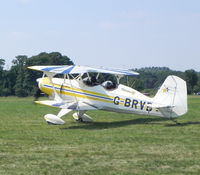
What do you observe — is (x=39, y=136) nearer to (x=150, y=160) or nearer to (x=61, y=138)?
(x=61, y=138)

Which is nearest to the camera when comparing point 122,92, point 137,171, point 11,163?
point 137,171

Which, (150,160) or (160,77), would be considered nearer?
(150,160)

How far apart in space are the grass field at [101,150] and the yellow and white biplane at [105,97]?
1.84ft

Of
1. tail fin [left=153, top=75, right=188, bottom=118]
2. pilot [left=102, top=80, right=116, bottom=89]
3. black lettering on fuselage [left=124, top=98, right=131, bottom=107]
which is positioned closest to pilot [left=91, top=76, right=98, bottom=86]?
pilot [left=102, top=80, right=116, bottom=89]

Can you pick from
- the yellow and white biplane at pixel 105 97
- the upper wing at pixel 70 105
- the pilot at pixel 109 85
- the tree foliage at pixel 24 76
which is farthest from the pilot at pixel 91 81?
the tree foliage at pixel 24 76

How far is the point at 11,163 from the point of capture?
6008 mm

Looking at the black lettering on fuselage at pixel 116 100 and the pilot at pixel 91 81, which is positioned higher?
the pilot at pixel 91 81

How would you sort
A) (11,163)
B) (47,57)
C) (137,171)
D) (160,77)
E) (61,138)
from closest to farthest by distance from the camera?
(137,171) → (11,163) → (61,138) → (47,57) → (160,77)

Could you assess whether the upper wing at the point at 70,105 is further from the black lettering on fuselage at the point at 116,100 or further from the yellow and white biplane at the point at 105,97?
the black lettering on fuselage at the point at 116,100

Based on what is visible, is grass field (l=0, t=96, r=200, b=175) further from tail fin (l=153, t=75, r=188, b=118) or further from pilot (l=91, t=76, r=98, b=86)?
pilot (l=91, t=76, r=98, b=86)

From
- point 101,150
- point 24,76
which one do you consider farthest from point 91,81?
point 24,76

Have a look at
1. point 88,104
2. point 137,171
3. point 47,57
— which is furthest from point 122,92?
point 47,57

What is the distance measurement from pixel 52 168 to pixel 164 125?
5835 mm

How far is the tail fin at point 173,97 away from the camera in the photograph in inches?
407
